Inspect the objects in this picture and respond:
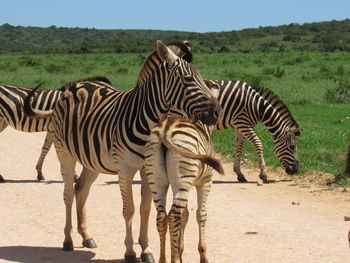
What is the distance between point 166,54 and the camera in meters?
6.09

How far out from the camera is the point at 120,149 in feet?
20.1

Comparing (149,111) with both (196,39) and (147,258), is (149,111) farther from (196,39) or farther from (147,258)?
(196,39)

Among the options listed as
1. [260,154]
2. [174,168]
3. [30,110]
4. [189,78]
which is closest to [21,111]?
[260,154]

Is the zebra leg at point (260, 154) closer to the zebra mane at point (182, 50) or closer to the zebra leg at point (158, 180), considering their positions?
the zebra mane at point (182, 50)

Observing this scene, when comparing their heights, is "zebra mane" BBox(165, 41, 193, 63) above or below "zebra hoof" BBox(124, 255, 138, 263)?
above

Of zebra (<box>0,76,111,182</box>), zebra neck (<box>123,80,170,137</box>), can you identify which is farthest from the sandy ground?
zebra neck (<box>123,80,170,137</box>)

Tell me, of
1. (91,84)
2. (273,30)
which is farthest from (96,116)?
(273,30)

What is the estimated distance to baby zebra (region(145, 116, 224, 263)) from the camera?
547cm

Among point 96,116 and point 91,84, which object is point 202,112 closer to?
point 96,116

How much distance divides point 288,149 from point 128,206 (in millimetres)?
5573

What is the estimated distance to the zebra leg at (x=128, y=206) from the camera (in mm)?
6098

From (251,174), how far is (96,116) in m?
5.66

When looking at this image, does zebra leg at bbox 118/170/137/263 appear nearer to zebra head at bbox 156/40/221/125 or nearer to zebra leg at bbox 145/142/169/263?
zebra leg at bbox 145/142/169/263

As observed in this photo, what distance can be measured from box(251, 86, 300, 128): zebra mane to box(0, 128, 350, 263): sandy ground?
1.00 m
